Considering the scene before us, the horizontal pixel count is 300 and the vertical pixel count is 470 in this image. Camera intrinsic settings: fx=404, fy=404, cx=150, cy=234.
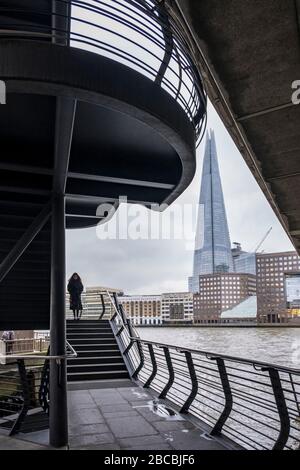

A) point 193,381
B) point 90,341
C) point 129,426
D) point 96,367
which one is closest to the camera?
point 129,426

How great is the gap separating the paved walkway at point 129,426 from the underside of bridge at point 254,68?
11.9 ft

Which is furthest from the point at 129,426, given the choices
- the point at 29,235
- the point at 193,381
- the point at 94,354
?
the point at 94,354

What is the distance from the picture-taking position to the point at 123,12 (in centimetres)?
359

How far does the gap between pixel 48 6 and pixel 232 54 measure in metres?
1.90

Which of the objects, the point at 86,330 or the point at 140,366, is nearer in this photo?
the point at 140,366

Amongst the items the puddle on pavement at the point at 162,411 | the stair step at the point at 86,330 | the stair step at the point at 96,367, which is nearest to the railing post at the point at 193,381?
the puddle on pavement at the point at 162,411

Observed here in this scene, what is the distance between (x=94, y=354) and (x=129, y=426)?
203 inches

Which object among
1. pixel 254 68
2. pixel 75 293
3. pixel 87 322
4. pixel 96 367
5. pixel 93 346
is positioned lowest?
pixel 96 367

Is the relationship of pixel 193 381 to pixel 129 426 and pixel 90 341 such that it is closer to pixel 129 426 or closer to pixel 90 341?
pixel 129 426

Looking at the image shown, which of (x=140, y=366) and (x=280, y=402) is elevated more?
(x=280, y=402)

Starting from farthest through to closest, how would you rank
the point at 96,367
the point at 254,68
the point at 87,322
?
1. the point at 87,322
2. the point at 96,367
3. the point at 254,68

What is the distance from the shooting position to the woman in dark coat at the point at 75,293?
13727 mm

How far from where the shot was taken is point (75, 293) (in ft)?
45.4
